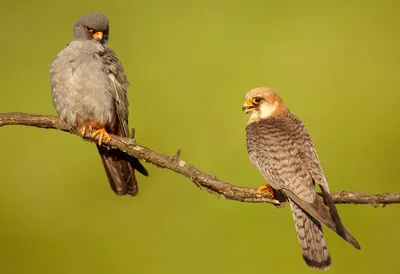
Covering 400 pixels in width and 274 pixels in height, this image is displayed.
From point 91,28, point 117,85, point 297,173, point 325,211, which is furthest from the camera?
point 91,28

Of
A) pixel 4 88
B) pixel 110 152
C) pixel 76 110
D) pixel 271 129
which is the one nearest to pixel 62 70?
pixel 76 110

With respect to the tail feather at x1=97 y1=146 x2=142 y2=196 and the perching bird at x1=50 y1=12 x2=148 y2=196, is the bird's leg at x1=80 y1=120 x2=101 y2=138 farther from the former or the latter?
the tail feather at x1=97 y1=146 x2=142 y2=196

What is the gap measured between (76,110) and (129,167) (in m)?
0.62

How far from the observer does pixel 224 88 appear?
467 inches

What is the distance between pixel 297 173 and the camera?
5270 millimetres

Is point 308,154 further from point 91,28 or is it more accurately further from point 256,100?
point 91,28

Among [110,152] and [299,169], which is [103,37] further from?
[299,169]

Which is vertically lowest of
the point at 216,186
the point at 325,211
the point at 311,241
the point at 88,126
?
the point at 311,241

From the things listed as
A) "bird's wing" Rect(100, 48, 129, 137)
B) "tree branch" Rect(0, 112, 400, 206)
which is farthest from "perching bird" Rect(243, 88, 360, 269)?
"bird's wing" Rect(100, 48, 129, 137)

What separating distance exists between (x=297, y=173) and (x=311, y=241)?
51 centimetres

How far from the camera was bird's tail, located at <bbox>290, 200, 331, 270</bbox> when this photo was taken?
531 cm

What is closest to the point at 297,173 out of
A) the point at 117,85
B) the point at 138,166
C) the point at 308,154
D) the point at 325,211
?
the point at 308,154

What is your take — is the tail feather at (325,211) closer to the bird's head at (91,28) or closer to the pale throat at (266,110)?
Result: the pale throat at (266,110)

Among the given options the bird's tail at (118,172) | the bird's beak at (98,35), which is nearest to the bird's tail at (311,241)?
the bird's tail at (118,172)
